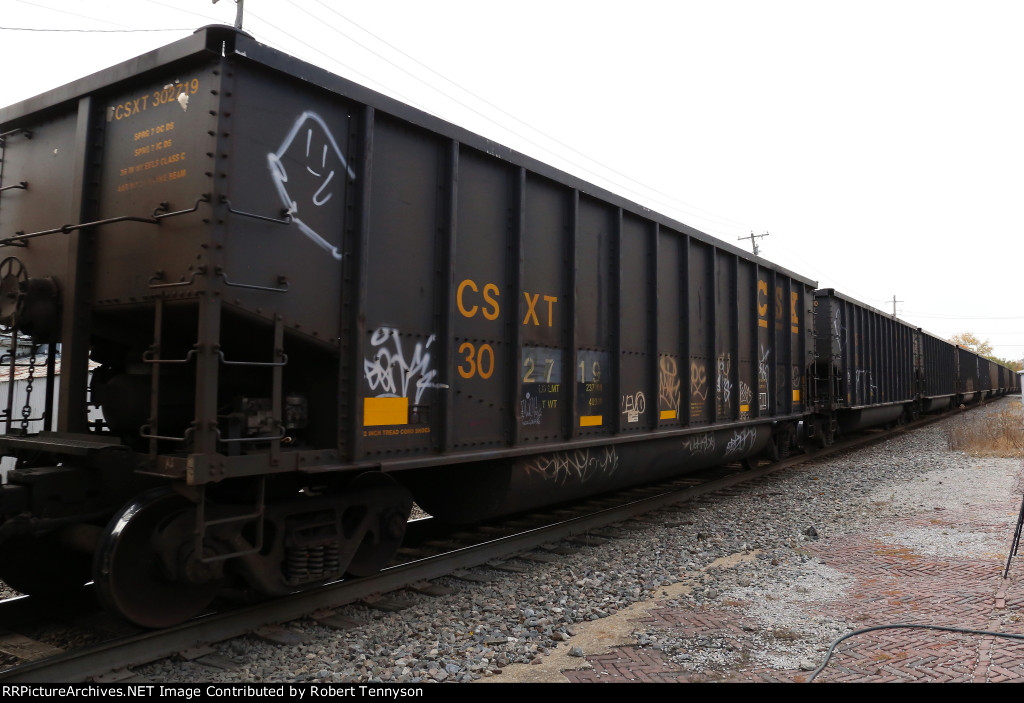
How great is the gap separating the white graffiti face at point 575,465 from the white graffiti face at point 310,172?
3.09m

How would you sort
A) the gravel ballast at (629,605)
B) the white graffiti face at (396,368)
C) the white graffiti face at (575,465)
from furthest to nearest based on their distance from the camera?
the white graffiti face at (575,465) < the white graffiti face at (396,368) < the gravel ballast at (629,605)

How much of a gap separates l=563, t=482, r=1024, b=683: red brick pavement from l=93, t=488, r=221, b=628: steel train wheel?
8.47 ft

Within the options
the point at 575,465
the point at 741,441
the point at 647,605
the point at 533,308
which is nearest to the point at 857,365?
the point at 741,441

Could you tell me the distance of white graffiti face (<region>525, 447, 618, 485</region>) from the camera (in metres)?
6.80

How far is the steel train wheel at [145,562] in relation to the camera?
4.01m

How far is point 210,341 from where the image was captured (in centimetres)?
404

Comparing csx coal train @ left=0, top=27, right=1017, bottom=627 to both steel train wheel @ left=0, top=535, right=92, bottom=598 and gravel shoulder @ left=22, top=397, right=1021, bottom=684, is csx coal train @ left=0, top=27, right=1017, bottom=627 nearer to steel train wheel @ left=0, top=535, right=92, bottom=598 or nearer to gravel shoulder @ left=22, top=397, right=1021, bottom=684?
steel train wheel @ left=0, top=535, right=92, bottom=598

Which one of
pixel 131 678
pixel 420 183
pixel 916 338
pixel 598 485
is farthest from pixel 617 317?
pixel 916 338

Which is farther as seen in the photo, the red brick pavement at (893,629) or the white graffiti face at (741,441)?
the white graffiti face at (741,441)

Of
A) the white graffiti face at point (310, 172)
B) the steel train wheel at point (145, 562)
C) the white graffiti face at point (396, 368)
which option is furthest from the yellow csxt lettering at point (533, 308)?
the steel train wheel at point (145, 562)

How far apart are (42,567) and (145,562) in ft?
3.99

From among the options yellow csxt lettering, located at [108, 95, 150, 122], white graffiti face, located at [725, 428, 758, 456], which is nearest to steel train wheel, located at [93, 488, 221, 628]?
yellow csxt lettering, located at [108, 95, 150, 122]

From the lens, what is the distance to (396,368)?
5250 mm

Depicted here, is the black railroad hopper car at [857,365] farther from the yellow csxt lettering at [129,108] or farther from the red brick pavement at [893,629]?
the yellow csxt lettering at [129,108]
